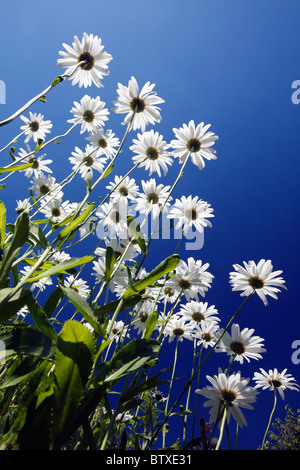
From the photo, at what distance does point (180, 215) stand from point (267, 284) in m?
0.68

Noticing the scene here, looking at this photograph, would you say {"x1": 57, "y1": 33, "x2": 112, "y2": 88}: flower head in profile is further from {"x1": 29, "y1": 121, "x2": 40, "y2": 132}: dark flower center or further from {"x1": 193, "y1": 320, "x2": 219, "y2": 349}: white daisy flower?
{"x1": 193, "y1": 320, "x2": 219, "y2": 349}: white daisy flower

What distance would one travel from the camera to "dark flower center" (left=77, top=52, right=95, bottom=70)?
147 cm

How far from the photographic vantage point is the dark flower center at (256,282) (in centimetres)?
164

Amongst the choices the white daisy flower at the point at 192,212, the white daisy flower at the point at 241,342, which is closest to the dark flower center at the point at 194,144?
the white daisy flower at the point at 192,212

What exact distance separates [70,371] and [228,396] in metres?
0.77

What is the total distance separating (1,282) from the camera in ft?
2.20

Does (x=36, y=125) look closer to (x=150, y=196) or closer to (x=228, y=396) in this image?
(x=150, y=196)

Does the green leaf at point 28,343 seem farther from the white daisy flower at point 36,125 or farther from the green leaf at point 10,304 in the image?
the white daisy flower at point 36,125

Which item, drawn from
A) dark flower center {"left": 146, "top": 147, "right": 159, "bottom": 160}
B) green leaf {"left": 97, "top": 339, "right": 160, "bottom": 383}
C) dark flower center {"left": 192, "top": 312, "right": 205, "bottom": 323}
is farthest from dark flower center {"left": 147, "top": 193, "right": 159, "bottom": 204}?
green leaf {"left": 97, "top": 339, "right": 160, "bottom": 383}

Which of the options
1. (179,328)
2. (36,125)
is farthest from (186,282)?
(36,125)

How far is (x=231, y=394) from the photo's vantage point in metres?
1.15

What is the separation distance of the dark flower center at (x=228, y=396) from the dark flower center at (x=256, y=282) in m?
0.65

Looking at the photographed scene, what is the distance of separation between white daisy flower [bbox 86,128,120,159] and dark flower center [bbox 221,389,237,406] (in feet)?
4.82
